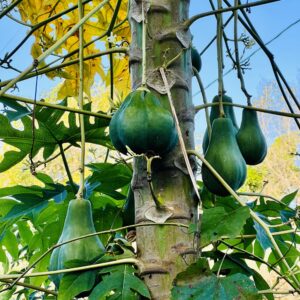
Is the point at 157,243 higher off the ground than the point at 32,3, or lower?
lower

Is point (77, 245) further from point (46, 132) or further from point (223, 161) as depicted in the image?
point (46, 132)

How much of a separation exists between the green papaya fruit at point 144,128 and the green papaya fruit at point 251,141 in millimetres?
264

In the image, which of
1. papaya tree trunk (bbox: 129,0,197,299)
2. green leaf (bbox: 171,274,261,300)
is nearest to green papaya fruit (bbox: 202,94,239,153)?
papaya tree trunk (bbox: 129,0,197,299)

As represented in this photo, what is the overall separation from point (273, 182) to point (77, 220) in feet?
43.4

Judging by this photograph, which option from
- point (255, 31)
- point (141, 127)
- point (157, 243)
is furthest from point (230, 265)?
point (255, 31)

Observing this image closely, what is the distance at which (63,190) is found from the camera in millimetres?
1220

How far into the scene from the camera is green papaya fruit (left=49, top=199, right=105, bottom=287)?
89cm

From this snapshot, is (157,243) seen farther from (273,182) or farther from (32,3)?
(273,182)

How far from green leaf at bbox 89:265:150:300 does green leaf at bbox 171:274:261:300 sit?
89 mm

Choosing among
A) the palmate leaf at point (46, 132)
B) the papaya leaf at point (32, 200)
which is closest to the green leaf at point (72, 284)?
the papaya leaf at point (32, 200)

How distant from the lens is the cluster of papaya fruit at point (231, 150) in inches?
36.6

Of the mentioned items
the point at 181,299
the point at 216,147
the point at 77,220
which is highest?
the point at 216,147

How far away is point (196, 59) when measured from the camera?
1183 mm

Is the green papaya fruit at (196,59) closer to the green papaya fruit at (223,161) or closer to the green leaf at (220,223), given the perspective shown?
the green papaya fruit at (223,161)
